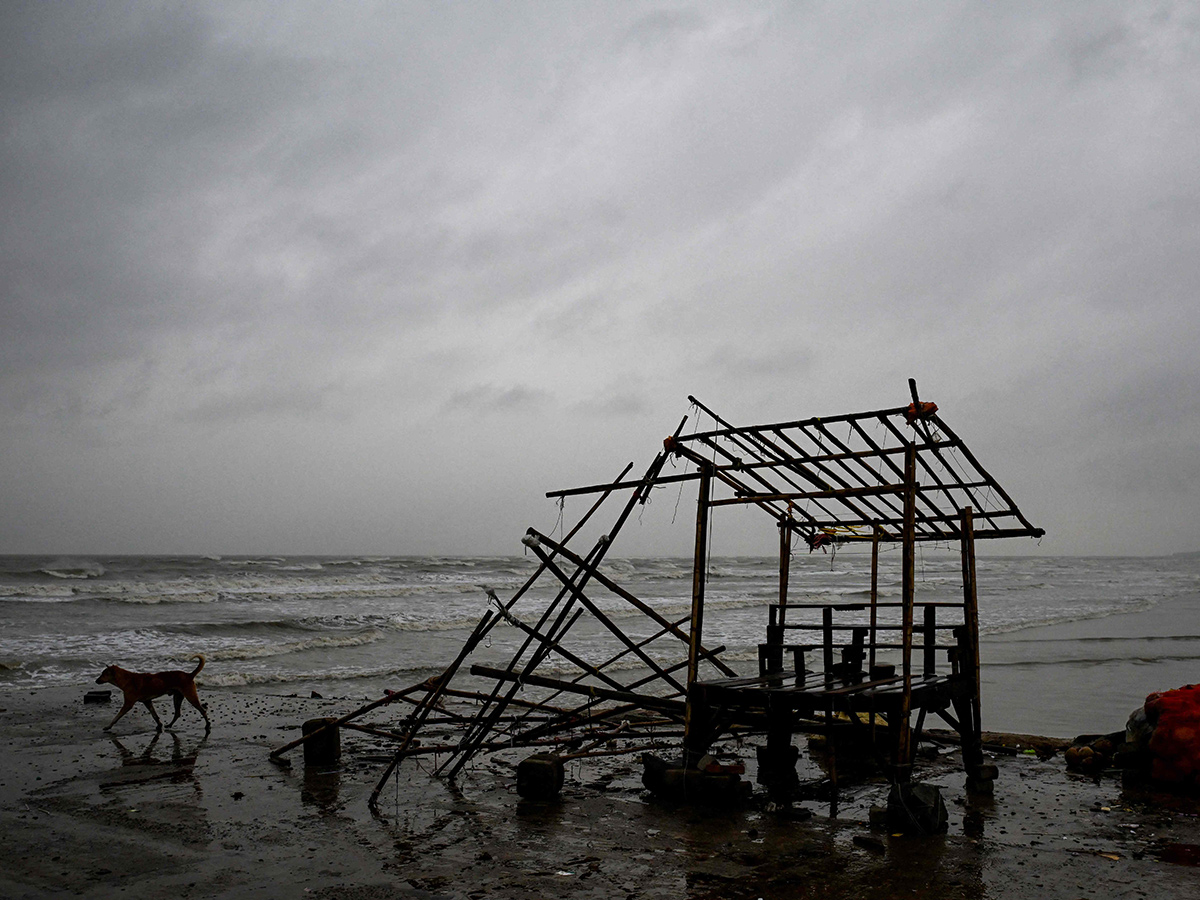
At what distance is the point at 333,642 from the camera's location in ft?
82.7

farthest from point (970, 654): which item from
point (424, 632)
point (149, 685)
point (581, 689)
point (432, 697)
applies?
point (424, 632)

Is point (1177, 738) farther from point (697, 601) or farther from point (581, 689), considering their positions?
point (581, 689)

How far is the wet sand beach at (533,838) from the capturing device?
19.9 ft

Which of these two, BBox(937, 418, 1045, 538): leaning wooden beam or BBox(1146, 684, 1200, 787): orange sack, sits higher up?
BBox(937, 418, 1045, 538): leaning wooden beam

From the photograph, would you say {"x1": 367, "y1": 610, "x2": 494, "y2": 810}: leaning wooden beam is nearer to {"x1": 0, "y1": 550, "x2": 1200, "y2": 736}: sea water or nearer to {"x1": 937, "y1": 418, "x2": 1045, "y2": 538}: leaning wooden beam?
{"x1": 0, "y1": 550, "x2": 1200, "y2": 736}: sea water

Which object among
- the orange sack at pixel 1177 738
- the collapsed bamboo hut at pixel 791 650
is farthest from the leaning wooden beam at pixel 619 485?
the orange sack at pixel 1177 738

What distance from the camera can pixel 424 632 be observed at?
29156mm

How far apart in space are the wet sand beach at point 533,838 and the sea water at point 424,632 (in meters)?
2.39

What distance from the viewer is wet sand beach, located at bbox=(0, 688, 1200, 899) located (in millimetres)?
6059

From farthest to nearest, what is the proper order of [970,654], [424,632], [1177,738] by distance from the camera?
1. [424,632]
2. [970,654]
3. [1177,738]

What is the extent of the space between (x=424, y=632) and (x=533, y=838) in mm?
22840

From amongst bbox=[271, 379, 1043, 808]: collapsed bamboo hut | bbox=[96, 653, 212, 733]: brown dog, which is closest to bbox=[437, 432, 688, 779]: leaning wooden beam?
bbox=[271, 379, 1043, 808]: collapsed bamboo hut

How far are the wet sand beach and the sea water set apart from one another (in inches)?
94.1

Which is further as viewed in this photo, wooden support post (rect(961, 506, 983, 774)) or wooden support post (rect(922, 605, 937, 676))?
wooden support post (rect(922, 605, 937, 676))
